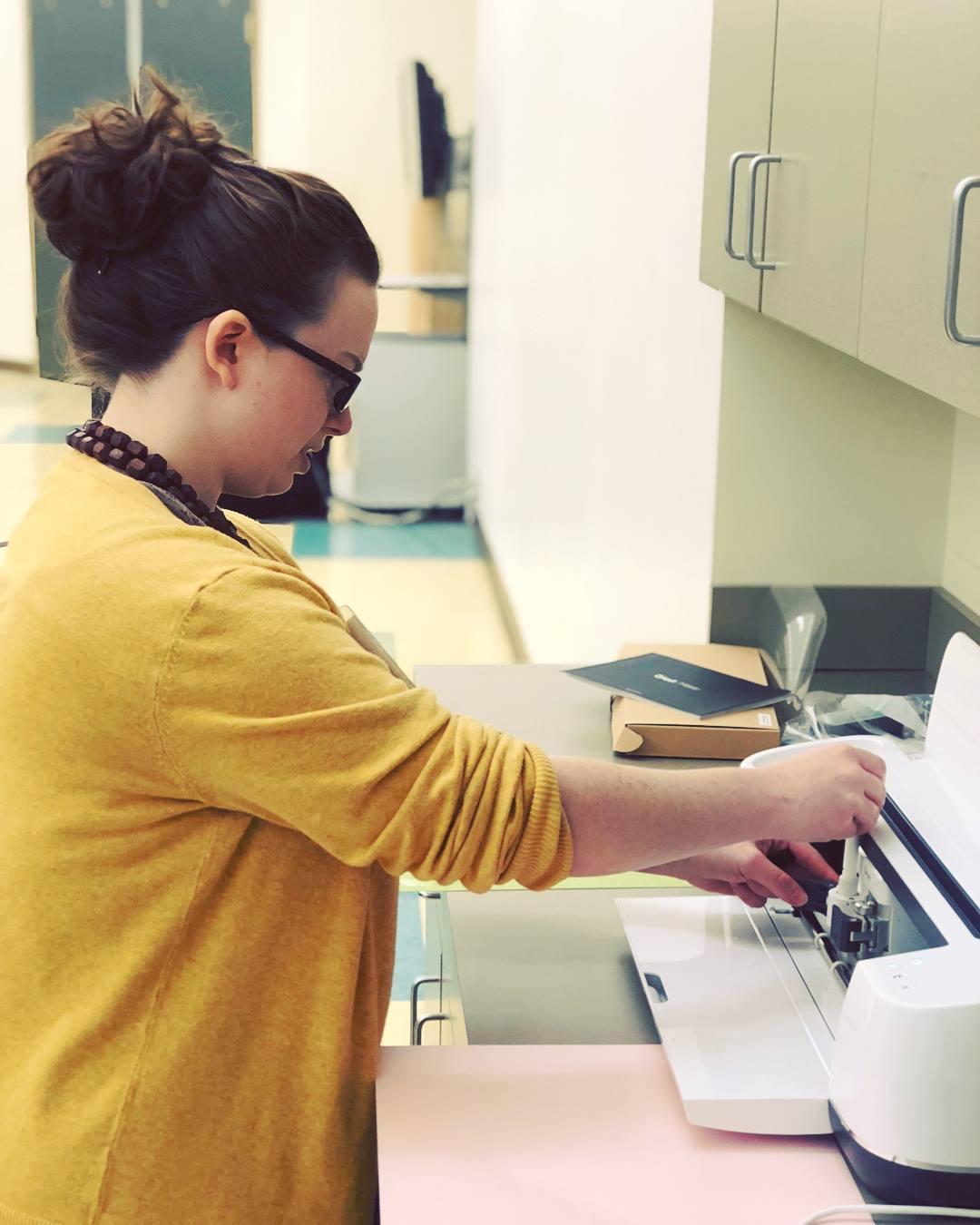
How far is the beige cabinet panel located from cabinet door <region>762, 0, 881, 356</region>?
0.04 meters

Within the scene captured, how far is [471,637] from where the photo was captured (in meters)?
4.98

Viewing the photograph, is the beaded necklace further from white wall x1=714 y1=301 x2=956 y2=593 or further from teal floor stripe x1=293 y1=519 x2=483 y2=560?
teal floor stripe x1=293 y1=519 x2=483 y2=560

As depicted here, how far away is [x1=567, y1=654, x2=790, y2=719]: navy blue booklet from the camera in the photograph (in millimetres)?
1954

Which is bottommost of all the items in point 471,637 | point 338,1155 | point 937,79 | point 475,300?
point 471,637

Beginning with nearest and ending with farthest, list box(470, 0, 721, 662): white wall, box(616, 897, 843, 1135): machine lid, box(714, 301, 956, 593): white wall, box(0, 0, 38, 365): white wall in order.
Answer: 1. box(616, 897, 843, 1135): machine lid
2. box(714, 301, 956, 593): white wall
3. box(470, 0, 721, 662): white wall
4. box(0, 0, 38, 365): white wall

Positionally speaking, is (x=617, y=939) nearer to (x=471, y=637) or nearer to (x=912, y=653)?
(x=912, y=653)

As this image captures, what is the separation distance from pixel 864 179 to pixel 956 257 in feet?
1.05

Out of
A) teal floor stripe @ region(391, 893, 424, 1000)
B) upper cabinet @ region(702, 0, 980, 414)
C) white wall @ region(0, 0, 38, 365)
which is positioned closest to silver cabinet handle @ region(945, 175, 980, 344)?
upper cabinet @ region(702, 0, 980, 414)

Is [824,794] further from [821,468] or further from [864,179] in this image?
[821,468]

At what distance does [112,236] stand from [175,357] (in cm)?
11

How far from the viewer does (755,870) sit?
136 centimetres

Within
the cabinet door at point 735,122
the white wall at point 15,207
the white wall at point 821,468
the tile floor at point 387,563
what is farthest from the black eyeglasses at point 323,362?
the white wall at point 15,207

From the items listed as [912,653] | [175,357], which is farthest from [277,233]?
[912,653]

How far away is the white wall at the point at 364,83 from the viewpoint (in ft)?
20.6
